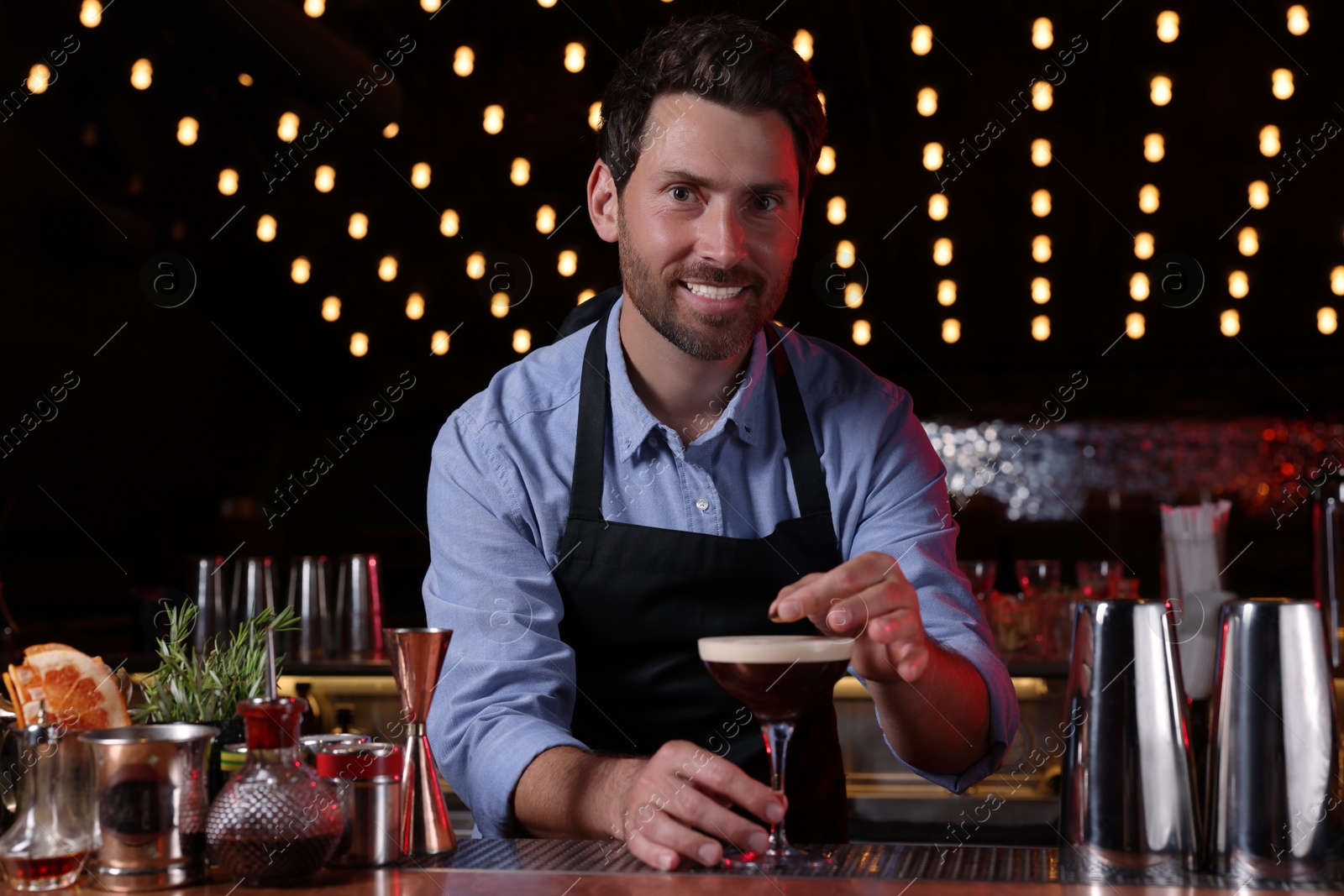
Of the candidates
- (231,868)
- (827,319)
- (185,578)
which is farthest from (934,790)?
(185,578)

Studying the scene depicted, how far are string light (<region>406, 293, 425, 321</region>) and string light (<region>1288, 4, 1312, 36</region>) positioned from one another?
2.88m

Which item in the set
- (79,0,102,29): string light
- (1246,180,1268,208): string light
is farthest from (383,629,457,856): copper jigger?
(79,0,102,29): string light

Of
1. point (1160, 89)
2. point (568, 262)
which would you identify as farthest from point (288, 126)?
point (1160, 89)

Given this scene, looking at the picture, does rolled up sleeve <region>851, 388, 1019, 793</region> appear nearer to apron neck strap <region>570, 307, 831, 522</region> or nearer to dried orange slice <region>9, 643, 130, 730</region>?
apron neck strap <region>570, 307, 831, 522</region>

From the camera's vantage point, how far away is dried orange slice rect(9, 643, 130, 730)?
1429mm

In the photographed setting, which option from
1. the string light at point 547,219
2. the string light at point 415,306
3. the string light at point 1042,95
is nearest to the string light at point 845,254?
the string light at point 1042,95

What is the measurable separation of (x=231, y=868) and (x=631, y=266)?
1132 millimetres

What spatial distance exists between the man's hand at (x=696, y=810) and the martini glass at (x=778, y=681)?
31 millimetres

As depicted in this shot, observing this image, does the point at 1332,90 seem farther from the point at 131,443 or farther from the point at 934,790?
the point at 131,443

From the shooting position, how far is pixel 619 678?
2.09 meters

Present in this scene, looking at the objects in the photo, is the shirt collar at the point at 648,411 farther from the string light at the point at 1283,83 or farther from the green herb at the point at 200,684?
the string light at the point at 1283,83

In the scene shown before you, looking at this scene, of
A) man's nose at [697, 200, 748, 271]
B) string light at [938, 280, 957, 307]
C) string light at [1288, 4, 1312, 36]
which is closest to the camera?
man's nose at [697, 200, 748, 271]

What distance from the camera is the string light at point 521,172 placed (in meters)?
4.20

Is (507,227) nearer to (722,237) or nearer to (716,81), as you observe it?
(716,81)
